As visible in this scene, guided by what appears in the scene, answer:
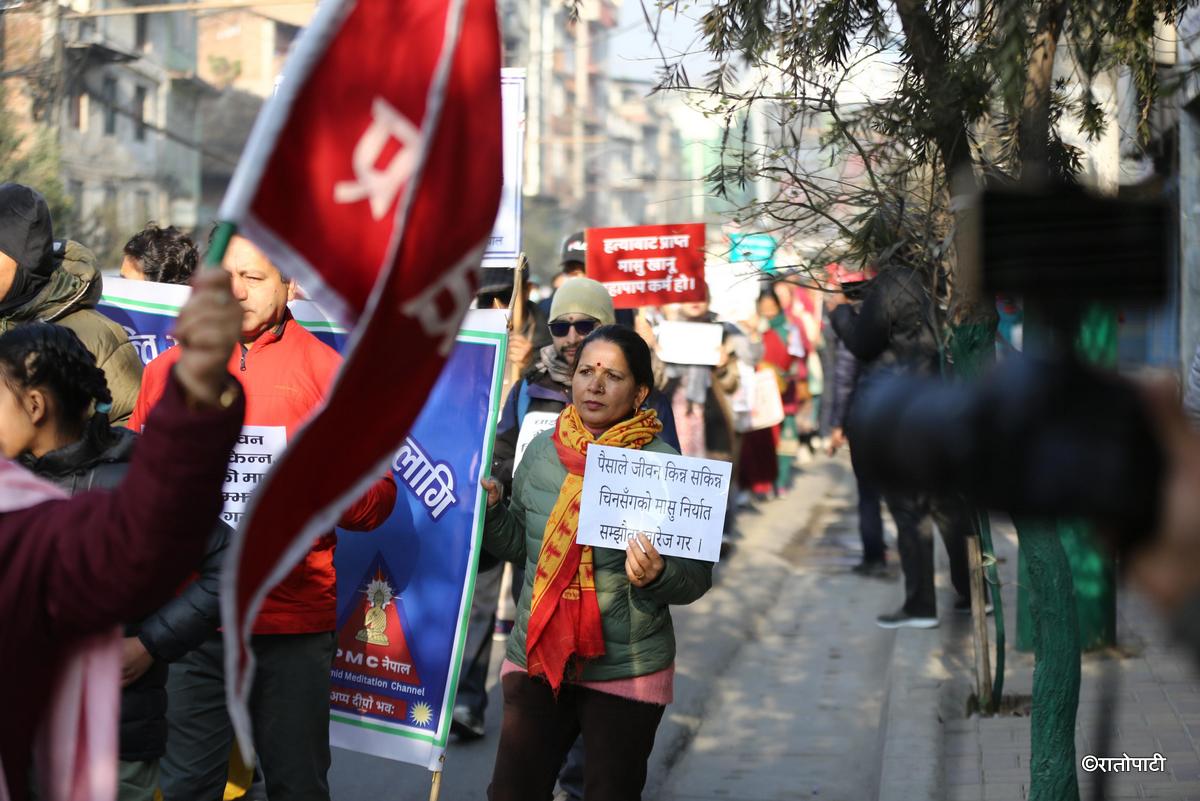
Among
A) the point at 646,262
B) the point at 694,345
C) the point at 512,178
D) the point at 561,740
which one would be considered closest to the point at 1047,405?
the point at 561,740

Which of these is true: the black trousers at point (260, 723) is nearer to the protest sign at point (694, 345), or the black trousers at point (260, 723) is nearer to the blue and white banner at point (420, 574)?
the blue and white banner at point (420, 574)

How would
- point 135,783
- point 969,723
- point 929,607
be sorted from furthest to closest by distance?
1. point 929,607
2. point 969,723
3. point 135,783

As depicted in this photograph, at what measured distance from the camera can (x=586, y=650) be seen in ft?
14.6

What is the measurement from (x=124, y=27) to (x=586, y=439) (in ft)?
165

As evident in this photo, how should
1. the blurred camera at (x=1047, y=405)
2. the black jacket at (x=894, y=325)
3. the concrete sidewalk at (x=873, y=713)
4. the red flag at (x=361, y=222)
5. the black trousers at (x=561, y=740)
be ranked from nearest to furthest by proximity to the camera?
the blurred camera at (x=1047, y=405), the red flag at (x=361, y=222), the black trousers at (x=561, y=740), the concrete sidewalk at (x=873, y=713), the black jacket at (x=894, y=325)

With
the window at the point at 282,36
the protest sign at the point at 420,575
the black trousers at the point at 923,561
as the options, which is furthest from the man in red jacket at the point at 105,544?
the window at the point at 282,36

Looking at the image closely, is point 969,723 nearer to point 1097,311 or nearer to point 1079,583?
point 1079,583

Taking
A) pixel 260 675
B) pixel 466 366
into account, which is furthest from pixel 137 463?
pixel 466 366

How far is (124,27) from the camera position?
51.0 m

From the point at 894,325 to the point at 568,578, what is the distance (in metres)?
3.65

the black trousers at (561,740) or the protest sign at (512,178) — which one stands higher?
the protest sign at (512,178)

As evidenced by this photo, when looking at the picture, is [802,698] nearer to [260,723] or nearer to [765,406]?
[260,723]

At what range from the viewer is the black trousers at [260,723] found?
4.47m

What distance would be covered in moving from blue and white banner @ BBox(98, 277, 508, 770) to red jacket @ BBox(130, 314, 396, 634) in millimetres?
714
